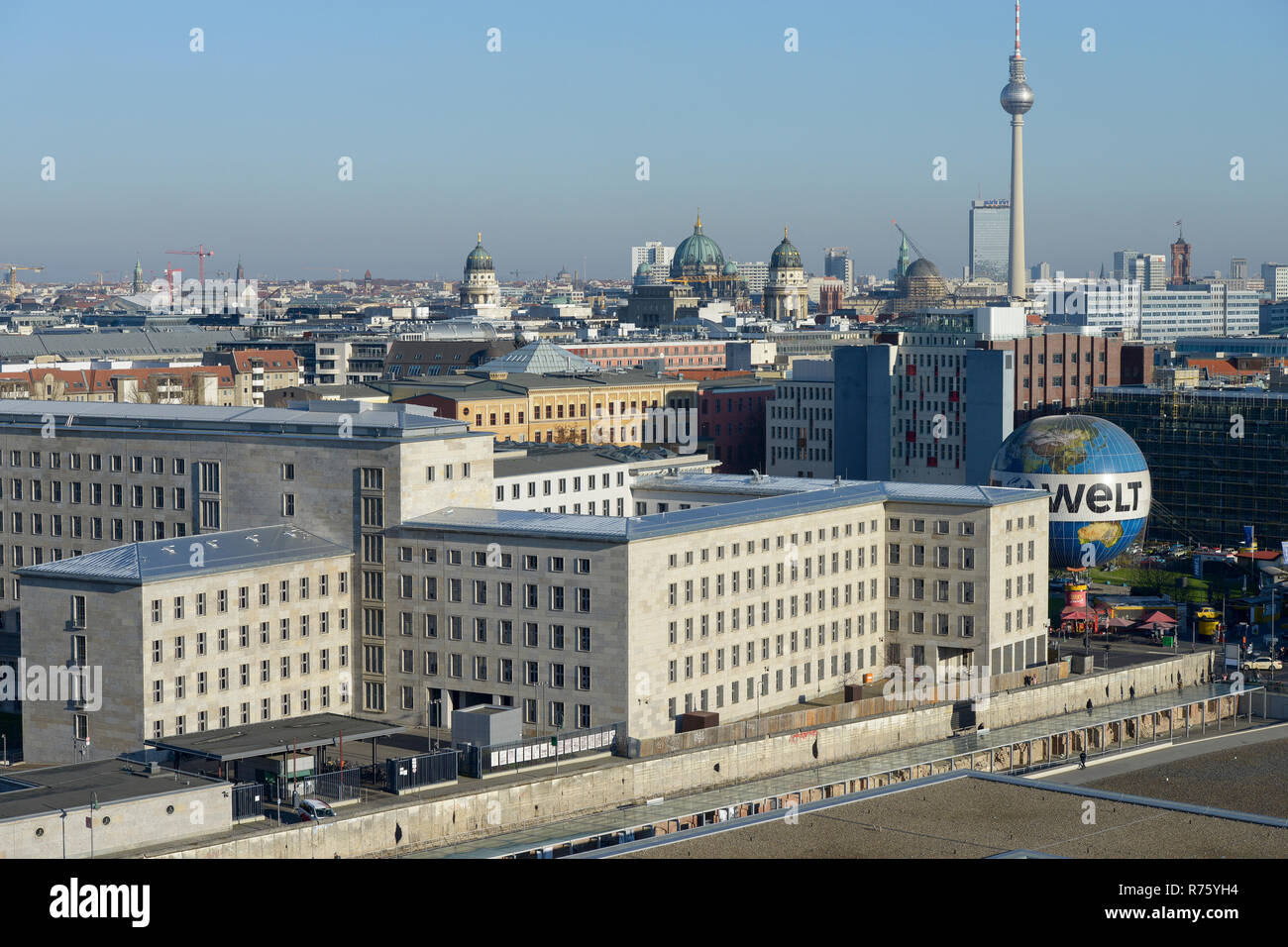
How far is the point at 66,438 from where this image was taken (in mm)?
82562

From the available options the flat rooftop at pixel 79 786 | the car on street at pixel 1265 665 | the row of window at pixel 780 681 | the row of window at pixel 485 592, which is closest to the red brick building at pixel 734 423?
the car on street at pixel 1265 665

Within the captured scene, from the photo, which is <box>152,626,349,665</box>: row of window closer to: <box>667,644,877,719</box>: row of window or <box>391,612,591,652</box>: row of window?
<box>391,612,591,652</box>: row of window

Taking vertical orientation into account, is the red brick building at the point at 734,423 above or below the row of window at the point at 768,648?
above

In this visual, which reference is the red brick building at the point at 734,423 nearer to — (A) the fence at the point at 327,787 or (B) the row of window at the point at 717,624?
(B) the row of window at the point at 717,624

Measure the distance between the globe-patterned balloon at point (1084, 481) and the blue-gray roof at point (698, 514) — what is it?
27883 mm

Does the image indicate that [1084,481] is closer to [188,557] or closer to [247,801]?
[188,557]

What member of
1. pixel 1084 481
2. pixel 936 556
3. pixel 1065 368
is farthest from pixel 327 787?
pixel 1065 368

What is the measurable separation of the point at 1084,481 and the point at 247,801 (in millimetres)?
67375

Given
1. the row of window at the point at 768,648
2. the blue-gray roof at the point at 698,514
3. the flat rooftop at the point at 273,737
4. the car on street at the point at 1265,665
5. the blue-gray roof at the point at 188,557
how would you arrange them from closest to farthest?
the flat rooftop at the point at 273,737, the blue-gray roof at the point at 188,557, the blue-gray roof at the point at 698,514, the row of window at the point at 768,648, the car on street at the point at 1265,665

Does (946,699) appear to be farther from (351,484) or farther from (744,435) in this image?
(744,435)

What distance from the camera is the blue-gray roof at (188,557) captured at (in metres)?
65.8

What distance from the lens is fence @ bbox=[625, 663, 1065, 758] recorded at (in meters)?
68.0

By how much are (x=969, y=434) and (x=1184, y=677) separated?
156ft
